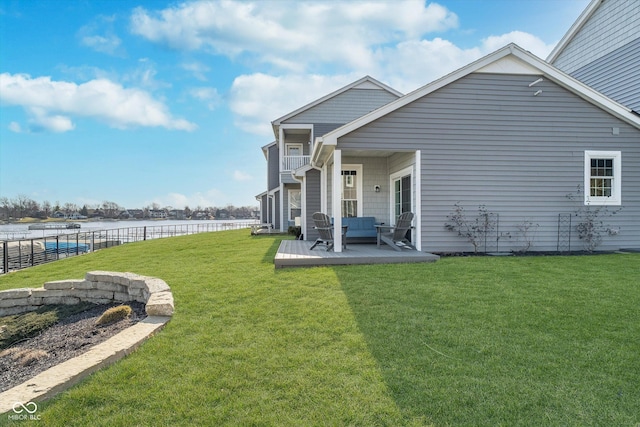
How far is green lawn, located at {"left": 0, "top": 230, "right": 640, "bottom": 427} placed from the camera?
2129 mm

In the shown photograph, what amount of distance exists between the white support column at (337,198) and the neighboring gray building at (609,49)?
9.11m

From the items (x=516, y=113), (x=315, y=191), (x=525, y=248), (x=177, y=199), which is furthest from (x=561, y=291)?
(x=177, y=199)

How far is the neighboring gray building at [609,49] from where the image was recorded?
32.2 ft

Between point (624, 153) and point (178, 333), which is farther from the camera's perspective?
point (624, 153)

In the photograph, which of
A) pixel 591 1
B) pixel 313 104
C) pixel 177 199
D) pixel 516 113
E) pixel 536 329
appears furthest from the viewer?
pixel 177 199

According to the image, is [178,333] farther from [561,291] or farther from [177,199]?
[177,199]

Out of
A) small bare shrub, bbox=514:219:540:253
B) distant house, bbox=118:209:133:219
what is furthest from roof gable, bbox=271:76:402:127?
distant house, bbox=118:209:133:219

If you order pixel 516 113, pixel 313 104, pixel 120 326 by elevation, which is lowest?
pixel 120 326

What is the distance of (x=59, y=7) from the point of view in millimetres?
9703

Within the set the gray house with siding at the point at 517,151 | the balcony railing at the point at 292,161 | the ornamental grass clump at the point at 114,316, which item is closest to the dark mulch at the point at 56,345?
the ornamental grass clump at the point at 114,316

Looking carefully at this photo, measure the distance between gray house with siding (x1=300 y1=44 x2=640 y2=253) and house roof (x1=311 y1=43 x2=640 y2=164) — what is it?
0.02 meters

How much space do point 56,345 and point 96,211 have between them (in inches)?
1708

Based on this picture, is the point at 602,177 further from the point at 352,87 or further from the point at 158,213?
the point at 158,213

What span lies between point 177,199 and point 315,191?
41.1 meters
